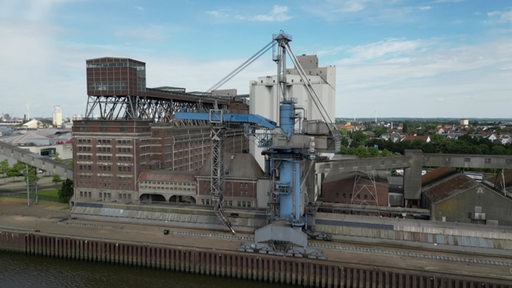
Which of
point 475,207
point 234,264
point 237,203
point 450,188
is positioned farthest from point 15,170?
point 475,207

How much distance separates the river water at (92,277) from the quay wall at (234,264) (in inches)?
38.3

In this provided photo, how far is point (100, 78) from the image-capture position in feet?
234

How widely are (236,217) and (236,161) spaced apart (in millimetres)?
13180

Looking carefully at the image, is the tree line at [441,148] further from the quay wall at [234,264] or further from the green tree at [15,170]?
the green tree at [15,170]

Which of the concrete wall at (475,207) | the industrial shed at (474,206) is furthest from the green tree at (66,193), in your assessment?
the concrete wall at (475,207)

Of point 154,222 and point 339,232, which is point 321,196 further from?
point 154,222

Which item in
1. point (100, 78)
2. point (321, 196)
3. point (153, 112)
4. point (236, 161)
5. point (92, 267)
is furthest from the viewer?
point (153, 112)

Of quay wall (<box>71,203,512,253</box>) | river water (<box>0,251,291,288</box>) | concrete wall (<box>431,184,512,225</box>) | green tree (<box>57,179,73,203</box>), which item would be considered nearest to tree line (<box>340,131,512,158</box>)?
concrete wall (<box>431,184,512,225</box>)

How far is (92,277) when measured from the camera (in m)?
45.8

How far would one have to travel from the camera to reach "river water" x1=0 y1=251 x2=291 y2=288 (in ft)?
143

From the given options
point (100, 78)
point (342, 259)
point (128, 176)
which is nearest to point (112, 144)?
point (128, 176)

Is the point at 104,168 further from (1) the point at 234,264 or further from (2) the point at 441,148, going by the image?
(2) the point at 441,148

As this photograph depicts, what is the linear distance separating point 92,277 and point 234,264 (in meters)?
16.5

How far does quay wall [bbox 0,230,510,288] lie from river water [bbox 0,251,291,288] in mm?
972
